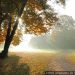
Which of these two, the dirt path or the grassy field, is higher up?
the grassy field

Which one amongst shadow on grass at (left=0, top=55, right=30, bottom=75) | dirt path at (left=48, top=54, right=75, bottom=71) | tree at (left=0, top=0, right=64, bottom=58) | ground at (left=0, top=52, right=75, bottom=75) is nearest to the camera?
shadow on grass at (left=0, top=55, right=30, bottom=75)

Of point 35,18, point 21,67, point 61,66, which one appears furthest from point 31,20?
point 21,67

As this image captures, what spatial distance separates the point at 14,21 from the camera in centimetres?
5138

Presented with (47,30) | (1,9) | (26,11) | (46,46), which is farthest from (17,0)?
(46,46)

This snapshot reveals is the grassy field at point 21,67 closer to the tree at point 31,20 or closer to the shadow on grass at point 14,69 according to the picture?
the shadow on grass at point 14,69

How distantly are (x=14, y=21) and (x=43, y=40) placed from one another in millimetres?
143952

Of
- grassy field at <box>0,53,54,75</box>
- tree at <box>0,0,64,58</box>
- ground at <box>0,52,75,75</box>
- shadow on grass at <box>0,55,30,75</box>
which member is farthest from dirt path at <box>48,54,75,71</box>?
tree at <box>0,0,64,58</box>

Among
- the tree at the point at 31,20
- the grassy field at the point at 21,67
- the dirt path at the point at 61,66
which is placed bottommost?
the dirt path at the point at 61,66

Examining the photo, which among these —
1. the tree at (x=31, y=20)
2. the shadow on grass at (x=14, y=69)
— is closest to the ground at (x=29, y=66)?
the shadow on grass at (x=14, y=69)

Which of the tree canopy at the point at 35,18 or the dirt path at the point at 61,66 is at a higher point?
the tree canopy at the point at 35,18

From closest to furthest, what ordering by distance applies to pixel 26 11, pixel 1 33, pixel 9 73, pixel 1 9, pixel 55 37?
pixel 9 73, pixel 1 9, pixel 26 11, pixel 1 33, pixel 55 37

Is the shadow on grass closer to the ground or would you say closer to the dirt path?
the ground

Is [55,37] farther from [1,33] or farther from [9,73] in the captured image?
[9,73]

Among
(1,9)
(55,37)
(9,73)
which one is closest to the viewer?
(9,73)
